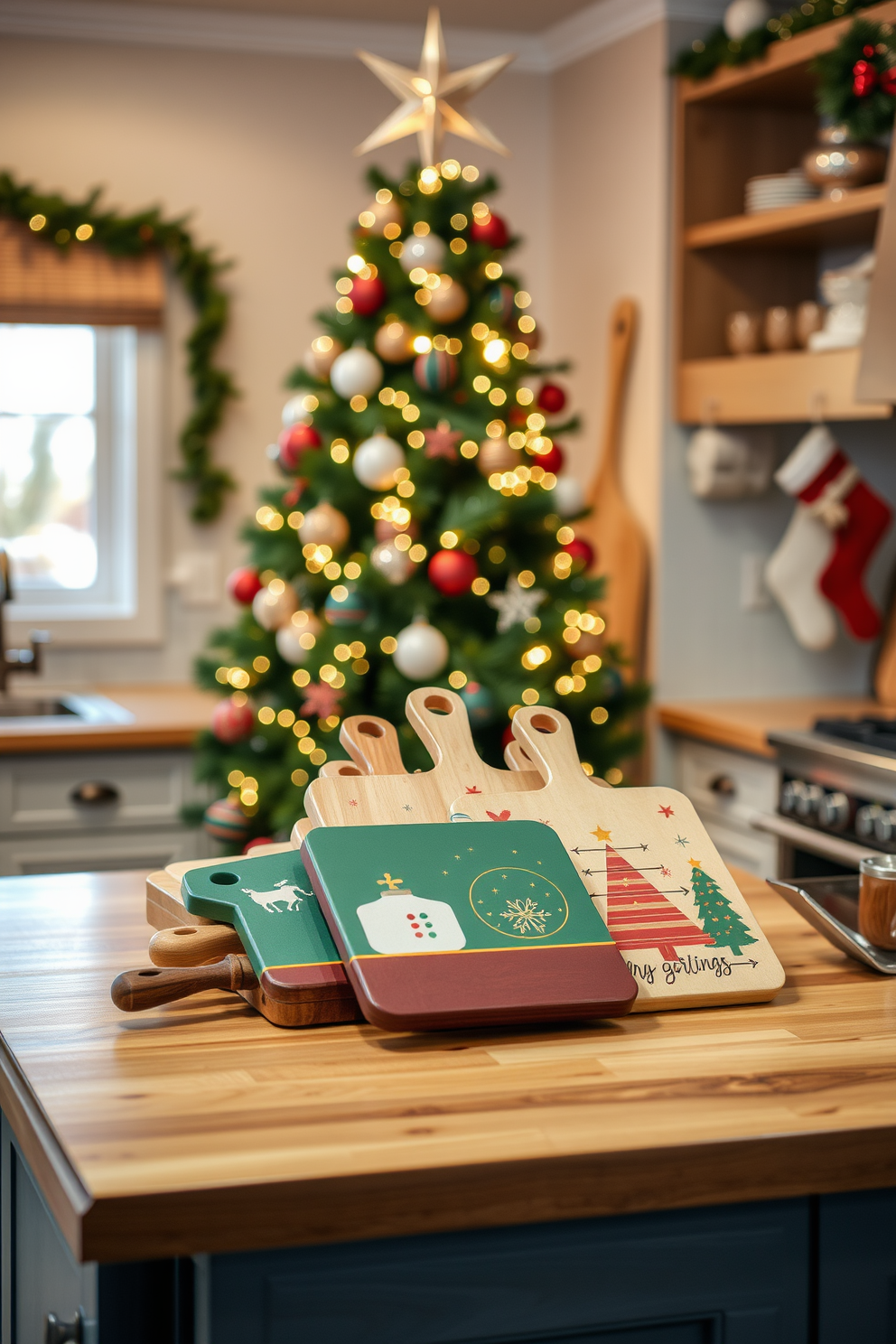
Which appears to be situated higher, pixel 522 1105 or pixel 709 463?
pixel 709 463

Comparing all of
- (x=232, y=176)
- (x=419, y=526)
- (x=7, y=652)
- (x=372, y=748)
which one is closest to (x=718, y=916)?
(x=372, y=748)

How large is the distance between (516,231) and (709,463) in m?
1.12

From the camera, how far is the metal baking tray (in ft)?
4.07

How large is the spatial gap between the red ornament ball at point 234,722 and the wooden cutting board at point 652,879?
166 centimetres

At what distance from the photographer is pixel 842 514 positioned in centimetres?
323

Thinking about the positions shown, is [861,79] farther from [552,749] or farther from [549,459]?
[552,749]

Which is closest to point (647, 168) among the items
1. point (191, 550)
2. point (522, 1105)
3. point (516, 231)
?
point (516, 231)

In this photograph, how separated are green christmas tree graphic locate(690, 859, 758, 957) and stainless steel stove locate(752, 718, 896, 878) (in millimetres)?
1474

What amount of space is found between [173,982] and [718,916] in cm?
43

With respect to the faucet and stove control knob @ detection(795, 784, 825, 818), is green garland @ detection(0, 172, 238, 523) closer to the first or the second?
the faucet

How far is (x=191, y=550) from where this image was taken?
154 inches

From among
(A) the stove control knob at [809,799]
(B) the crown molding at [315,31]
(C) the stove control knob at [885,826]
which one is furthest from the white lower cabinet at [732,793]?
(B) the crown molding at [315,31]

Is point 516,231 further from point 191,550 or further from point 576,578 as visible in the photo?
point 576,578

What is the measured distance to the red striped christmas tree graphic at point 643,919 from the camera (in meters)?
1.13
